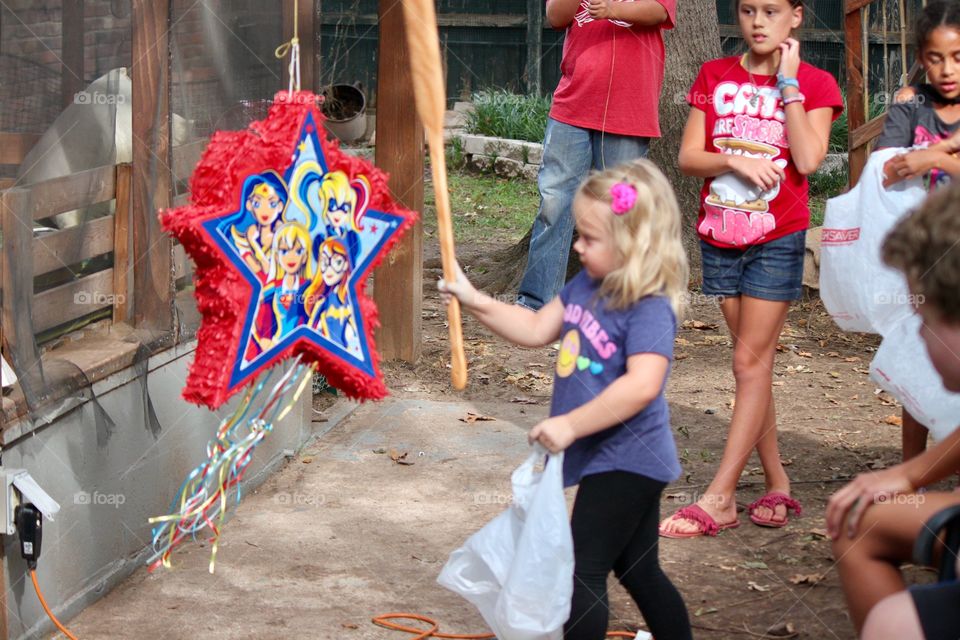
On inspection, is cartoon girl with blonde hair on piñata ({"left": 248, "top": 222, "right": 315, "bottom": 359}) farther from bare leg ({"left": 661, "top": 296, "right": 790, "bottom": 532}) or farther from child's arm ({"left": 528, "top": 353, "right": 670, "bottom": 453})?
bare leg ({"left": 661, "top": 296, "right": 790, "bottom": 532})

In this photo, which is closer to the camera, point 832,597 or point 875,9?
point 832,597

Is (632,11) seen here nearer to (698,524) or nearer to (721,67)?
(721,67)

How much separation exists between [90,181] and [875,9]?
436 inches

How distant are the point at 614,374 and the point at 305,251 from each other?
80 cm

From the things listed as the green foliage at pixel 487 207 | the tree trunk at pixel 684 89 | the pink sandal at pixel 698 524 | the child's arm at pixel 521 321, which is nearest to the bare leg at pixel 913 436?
the pink sandal at pixel 698 524

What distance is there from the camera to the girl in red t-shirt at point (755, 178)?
144 inches

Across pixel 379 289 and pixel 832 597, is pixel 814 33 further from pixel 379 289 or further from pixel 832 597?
pixel 832 597

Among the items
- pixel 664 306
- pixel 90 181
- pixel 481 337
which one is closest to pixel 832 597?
pixel 664 306

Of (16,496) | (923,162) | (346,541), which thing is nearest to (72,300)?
(16,496)

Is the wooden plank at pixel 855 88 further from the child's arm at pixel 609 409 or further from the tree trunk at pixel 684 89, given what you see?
the child's arm at pixel 609 409

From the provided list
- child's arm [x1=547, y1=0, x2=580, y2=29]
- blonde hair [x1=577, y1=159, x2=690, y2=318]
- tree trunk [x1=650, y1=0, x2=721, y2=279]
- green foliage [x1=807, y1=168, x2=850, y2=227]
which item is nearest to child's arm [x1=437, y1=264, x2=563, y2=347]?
blonde hair [x1=577, y1=159, x2=690, y2=318]

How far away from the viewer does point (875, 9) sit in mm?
12617

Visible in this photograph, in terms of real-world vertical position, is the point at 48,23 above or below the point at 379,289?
above

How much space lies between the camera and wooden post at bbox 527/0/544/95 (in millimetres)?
13970
